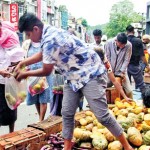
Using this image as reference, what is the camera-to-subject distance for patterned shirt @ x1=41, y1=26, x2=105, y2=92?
3.09 m

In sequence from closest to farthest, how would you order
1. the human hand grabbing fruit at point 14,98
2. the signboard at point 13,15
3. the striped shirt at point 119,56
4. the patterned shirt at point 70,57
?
the patterned shirt at point 70,57 → the human hand grabbing fruit at point 14,98 → the striped shirt at point 119,56 → the signboard at point 13,15

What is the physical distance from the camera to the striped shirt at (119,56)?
255 inches

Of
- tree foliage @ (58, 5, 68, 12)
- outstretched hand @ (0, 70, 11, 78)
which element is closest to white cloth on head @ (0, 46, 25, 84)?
outstretched hand @ (0, 70, 11, 78)

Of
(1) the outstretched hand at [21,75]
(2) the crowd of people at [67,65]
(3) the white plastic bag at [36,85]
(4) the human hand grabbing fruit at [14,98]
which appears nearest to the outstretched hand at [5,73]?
(2) the crowd of people at [67,65]

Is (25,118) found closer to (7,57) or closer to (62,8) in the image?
(7,57)

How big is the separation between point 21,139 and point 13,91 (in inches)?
28.4

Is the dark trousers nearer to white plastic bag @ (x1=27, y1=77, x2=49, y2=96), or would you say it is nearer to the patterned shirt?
white plastic bag @ (x1=27, y1=77, x2=49, y2=96)

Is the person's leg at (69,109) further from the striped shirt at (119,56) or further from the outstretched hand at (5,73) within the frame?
the striped shirt at (119,56)

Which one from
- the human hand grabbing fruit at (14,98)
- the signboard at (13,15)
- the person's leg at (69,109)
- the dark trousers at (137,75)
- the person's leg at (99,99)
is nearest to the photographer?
the person's leg at (99,99)

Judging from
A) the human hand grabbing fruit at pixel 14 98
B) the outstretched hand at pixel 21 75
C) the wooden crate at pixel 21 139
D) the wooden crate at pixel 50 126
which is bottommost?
the wooden crate at pixel 21 139

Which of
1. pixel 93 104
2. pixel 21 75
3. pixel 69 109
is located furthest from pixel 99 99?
pixel 21 75

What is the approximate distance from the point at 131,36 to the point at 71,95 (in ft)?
16.9

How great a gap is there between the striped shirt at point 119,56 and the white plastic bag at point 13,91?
2.80 meters

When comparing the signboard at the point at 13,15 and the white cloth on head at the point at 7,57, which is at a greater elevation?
the signboard at the point at 13,15
